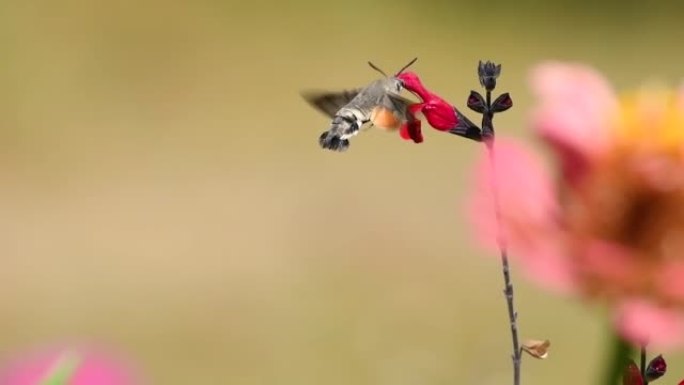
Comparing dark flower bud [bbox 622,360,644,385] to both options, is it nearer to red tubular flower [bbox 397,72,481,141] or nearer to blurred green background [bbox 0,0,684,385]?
red tubular flower [bbox 397,72,481,141]

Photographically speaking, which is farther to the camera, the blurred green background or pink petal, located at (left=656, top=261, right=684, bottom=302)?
the blurred green background

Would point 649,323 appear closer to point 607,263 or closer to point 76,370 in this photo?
point 607,263

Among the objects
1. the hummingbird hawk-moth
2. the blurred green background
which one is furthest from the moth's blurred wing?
Result: the blurred green background

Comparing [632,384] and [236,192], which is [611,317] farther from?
[236,192]

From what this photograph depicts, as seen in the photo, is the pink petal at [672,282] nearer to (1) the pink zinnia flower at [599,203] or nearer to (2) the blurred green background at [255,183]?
(1) the pink zinnia flower at [599,203]

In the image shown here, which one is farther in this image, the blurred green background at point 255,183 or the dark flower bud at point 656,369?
the blurred green background at point 255,183

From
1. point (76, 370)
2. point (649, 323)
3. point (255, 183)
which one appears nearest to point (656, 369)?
point (649, 323)

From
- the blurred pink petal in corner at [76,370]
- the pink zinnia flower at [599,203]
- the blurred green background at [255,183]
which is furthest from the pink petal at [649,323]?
the blurred green background at [255,183]

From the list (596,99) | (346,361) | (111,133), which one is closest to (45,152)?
(111,133)
